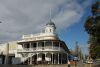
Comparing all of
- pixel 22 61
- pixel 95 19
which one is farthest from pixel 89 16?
pixel 22 61

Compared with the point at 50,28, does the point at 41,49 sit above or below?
below

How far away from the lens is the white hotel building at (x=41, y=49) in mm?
60000

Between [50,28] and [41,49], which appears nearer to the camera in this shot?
[41,49]

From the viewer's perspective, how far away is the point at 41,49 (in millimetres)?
60281

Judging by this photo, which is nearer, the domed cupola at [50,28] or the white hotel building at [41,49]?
the white hotel building at [41,49]

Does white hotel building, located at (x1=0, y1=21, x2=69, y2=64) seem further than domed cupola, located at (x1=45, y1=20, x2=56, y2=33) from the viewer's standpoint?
No

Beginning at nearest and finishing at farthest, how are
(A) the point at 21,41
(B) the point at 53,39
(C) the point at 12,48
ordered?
(B) the point at 53,39 → (A) the point at 21,41 → (C) the point at 12,48

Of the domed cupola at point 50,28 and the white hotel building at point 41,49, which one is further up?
the domed cupola at point 50,28

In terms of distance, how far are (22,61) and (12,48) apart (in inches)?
369

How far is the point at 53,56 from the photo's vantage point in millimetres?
61969

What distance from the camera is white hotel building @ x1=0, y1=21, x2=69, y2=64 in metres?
60.0

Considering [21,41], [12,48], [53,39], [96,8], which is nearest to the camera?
[96,8]

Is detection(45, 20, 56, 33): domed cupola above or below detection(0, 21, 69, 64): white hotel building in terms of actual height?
above

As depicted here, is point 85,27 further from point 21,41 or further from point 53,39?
point 21,41
